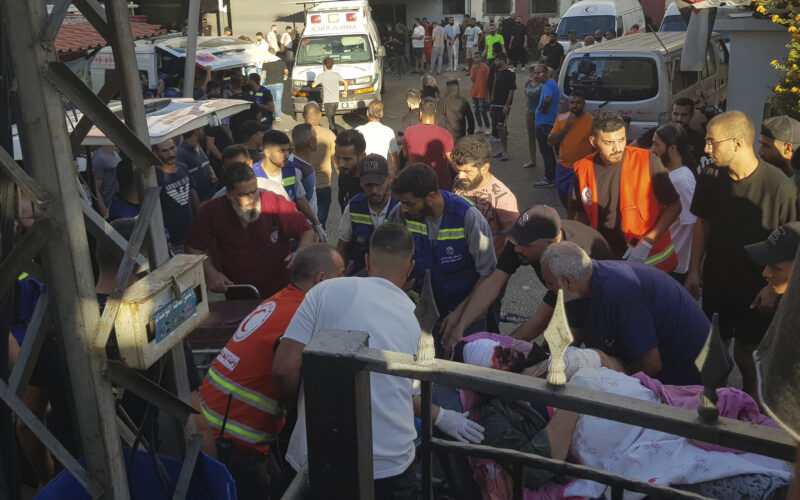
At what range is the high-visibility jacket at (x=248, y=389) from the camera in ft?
10.3

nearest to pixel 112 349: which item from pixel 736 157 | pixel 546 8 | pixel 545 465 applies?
pixel 545 465

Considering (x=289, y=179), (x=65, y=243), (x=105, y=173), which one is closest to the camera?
(x=65, y=243)

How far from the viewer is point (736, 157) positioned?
4.45 meters

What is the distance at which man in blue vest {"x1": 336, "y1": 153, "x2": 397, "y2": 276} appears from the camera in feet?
17.0

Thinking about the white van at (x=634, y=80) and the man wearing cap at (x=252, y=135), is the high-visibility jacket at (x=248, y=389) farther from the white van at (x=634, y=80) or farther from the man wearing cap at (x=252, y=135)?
the white van at (x=634, y=80)

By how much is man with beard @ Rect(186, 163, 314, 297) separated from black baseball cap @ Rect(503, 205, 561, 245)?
158 cm

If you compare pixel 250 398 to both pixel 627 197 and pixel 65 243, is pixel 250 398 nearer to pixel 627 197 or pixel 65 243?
pixel 65 243

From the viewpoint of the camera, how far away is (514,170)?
1259 centimetres

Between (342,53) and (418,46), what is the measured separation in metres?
10.7

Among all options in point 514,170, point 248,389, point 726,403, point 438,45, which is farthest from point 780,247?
point 438,45

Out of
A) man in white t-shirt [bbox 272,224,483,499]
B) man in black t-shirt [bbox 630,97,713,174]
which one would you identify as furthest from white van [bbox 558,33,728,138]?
man in white t-shirt [bbox 272,224,483,499]

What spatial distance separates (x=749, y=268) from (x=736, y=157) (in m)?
0.70

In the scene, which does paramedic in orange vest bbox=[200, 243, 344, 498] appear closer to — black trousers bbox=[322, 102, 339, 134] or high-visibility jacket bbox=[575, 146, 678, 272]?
high-visibility jacket bbox=[575, 146, 678, 272]

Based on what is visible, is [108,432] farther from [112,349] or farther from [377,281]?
[377,281]
